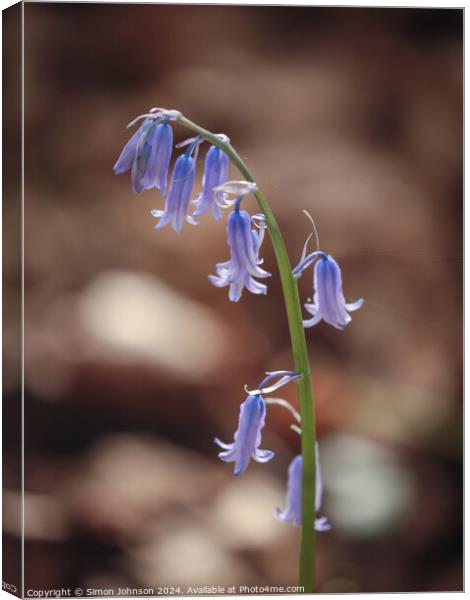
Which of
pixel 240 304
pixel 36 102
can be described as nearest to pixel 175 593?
pixel 240 304

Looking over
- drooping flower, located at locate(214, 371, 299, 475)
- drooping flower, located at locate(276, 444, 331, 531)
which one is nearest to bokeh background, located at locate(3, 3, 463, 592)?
drooping flower, located at locate(276, 444, 331, 531)

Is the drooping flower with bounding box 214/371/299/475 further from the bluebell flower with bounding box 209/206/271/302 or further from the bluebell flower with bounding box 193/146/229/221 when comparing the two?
the bluebell flower with bounding box 193/146/229/221

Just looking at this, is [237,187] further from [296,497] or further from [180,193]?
[296,497]

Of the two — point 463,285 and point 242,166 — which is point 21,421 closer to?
point 242,166

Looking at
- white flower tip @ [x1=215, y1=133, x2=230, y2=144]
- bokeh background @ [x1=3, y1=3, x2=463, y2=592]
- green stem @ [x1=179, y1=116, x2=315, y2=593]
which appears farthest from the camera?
bokeh background @ [x1=3, y1=3, x2=463, y2=592]

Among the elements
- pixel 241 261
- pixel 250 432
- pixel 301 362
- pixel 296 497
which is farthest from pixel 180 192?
pixel 296 497

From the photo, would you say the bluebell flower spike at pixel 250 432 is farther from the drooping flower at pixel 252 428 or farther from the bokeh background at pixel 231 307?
the bokeh background at pixel 231 307
